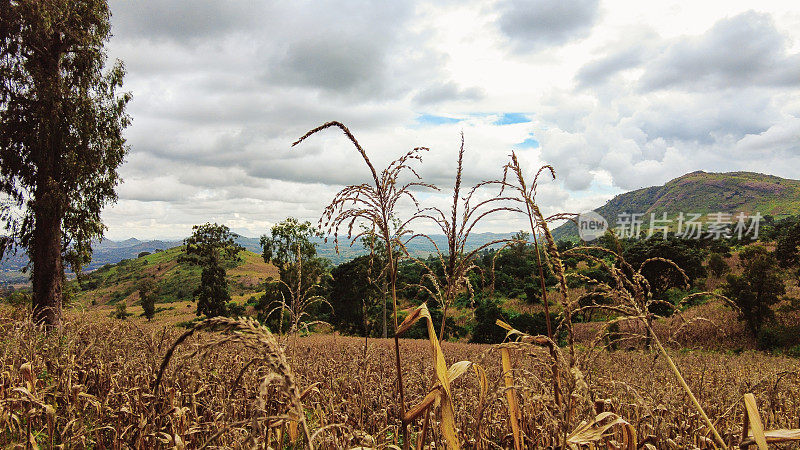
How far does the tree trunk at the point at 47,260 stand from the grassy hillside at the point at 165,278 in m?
90.4

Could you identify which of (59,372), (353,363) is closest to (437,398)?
(353,363)

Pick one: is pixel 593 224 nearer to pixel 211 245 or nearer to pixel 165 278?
pixel 211 245

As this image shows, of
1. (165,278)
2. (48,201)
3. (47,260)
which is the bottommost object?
(165,278)

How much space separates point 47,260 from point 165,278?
137703 millimetres

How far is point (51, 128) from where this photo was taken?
525 inches

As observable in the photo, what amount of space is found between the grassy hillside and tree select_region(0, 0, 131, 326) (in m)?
89.9

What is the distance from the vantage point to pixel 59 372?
4758 millimetres

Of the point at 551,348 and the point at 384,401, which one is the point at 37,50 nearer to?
the point at 384,401

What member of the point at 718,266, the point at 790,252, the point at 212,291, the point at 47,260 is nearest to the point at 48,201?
the point at 47,260

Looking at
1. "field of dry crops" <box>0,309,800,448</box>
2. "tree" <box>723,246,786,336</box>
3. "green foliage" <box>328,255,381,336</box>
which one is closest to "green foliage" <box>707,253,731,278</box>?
"tree" <box>723,246,786,336</box>

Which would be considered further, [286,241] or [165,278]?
[165,278]

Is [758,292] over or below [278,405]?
below

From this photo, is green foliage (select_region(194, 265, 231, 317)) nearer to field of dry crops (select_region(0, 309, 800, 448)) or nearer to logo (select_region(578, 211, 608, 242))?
field of dry crops (select_region(0, 309, 800, 448))

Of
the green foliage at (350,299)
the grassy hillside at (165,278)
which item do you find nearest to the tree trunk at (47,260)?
the green foliage at (350,299)
